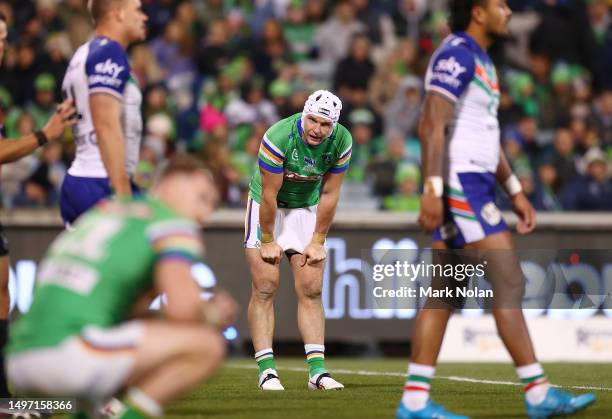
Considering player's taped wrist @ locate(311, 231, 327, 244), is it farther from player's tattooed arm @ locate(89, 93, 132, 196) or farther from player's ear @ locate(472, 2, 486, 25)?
player's ear @ locate(472, 2, 486, 25)

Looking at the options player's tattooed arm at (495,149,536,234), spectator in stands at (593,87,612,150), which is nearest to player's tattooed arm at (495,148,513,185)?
player's tattooed arm at (495,149,536,234)

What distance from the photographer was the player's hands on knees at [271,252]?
410 inches

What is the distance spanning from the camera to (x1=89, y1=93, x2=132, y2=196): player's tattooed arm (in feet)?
25.5

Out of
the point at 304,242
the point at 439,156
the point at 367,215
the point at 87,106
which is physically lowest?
the point at 439,156

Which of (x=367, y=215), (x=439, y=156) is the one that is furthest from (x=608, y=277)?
(x=439, y=156)

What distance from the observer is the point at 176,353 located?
5.52 meters

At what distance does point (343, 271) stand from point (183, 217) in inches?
414

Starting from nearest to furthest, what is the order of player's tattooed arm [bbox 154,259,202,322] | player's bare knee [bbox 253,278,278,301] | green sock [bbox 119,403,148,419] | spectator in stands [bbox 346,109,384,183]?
player's tattooed arm [bbox 154,259,202,322], green sock [bbox 119,403,148,419], player's bare knee [bbox 253,278,278,301], spectator in stands [bbox 346,109,384,183]

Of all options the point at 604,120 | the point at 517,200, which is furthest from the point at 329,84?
the point at 517,200

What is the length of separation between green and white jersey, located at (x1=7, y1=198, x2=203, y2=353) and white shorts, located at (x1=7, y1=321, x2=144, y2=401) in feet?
0.16

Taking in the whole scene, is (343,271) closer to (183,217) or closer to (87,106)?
(87,106)

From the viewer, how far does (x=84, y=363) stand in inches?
215

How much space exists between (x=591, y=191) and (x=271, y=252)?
8306 millimetres

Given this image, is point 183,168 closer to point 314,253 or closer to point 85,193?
point 85,193
